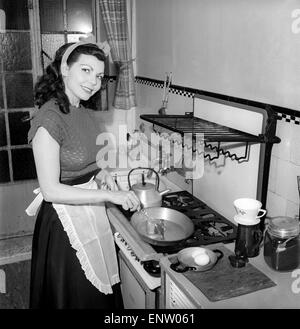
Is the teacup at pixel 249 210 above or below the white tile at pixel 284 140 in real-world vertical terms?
below

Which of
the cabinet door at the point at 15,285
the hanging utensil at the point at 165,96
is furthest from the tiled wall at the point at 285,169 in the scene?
the cabinet door at the point at 15,285

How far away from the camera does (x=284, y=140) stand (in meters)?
1.41

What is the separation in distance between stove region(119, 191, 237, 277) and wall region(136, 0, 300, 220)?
0.71 ft

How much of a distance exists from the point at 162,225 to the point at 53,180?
0.47 m

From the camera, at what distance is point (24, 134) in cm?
286

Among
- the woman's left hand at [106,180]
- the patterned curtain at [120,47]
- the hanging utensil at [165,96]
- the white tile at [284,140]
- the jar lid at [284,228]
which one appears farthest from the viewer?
the patterned curtain at [120,47]

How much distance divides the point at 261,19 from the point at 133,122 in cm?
172

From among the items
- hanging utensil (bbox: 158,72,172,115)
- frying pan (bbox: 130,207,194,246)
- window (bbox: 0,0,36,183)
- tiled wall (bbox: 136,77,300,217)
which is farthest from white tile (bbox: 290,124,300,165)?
window (bbox: 0,0,36,183)

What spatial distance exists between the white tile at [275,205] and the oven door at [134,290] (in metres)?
0.52

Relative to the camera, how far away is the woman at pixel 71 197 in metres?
1.39

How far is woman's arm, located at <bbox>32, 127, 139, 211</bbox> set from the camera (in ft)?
4.42

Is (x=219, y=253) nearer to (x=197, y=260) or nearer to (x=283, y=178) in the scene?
(x=197, y=260)

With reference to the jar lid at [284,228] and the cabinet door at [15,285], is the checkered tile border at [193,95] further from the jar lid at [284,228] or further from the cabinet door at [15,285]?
the cabinet door at [15,285]
